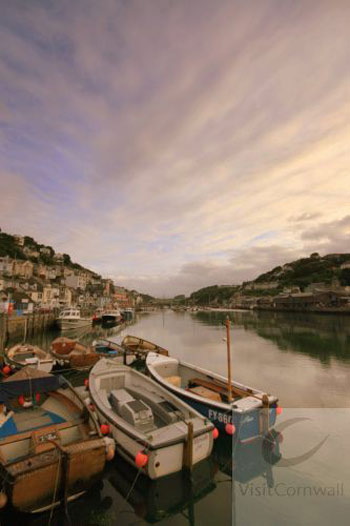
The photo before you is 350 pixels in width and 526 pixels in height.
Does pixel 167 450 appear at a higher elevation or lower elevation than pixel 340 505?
higher

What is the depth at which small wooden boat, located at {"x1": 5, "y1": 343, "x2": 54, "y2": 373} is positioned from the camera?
16844mm

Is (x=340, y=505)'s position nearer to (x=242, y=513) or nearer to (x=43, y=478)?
(x=242, y=513)

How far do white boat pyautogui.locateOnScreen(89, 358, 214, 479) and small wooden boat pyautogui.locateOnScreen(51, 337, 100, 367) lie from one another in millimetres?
7816

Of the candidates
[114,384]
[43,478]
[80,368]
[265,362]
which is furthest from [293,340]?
[43,478]

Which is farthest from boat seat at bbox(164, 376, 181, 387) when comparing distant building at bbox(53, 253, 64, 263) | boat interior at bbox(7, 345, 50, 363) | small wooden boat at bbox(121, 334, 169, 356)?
distant building at bbox(53, 253, 64, 263)

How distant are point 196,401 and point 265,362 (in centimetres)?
1651

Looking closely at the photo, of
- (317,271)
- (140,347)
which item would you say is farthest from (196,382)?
(317,271)

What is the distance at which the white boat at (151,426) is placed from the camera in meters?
7.01

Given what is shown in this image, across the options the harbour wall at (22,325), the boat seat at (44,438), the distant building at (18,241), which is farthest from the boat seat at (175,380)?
the distant building at (18,241)

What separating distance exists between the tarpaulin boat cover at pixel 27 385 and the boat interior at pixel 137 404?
1.76 metres

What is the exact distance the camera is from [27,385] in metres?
9.15

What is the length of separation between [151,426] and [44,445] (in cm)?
312

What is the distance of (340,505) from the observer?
21.0ft

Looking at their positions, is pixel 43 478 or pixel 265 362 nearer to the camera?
pixel 43 478
